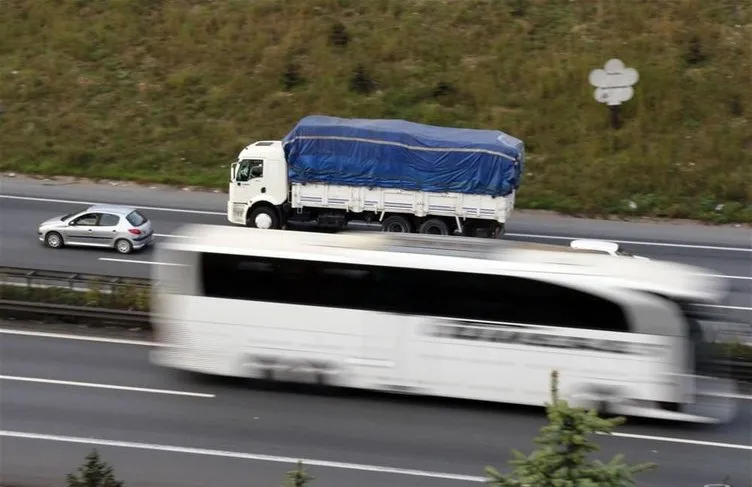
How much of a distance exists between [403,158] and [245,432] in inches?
468

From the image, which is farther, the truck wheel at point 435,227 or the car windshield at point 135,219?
the truck wheel at point 435,227

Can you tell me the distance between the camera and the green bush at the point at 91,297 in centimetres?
1853

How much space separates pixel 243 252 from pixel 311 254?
1.03m

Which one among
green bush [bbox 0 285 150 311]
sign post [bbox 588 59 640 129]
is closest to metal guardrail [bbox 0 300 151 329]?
green bush [bbox 0 285 150 311]

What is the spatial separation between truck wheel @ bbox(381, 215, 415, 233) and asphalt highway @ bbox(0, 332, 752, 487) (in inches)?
388

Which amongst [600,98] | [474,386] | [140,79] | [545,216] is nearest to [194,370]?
[474,386]

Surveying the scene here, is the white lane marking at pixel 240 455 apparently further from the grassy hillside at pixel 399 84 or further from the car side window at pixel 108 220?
the grassy hillside at pixel 399 84

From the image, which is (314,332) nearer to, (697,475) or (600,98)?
(697,475)

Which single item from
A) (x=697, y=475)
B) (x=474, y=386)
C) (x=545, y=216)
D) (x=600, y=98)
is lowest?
(x=697, y=475)

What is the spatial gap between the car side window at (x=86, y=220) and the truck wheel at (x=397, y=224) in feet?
22.7

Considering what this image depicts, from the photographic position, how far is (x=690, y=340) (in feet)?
46.2

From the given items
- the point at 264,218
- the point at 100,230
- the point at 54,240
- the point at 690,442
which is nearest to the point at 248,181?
the point at 264,218

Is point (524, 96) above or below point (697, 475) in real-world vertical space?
above

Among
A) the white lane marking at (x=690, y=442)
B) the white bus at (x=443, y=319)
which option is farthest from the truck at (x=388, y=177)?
the white lane marking at (x=690, y=442)
